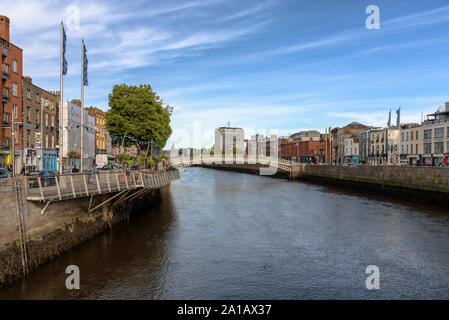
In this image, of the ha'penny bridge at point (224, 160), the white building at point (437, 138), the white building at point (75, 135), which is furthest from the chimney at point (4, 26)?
the white building at point (437, 138)

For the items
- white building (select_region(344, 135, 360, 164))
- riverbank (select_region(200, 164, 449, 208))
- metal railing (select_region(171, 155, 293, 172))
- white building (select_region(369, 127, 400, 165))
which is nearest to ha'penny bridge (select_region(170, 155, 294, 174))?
metal railing (select_region(171, 155, 293, 172))

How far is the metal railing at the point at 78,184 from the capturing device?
15633mm

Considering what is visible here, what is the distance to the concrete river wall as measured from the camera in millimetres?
13758

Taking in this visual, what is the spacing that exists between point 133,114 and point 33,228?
3572cm

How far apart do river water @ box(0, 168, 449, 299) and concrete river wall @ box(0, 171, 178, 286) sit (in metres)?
0.53

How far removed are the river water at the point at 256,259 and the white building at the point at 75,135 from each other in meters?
22.7

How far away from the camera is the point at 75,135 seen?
5225cm

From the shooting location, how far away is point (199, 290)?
1533cm

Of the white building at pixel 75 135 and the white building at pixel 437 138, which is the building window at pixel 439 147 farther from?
the white building at pixel 75 135

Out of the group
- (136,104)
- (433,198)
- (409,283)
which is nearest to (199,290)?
(409,283)

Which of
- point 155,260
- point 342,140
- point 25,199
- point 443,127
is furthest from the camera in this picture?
point 342,140

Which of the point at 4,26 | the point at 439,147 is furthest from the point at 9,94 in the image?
the point at 439,147
